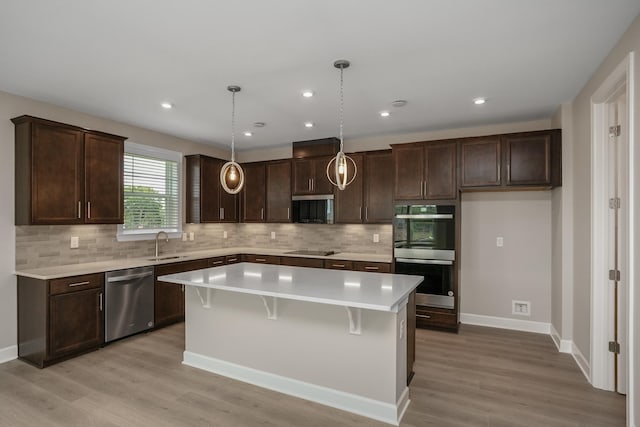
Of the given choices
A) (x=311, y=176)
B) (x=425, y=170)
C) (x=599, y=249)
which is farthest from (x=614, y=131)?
(x=311, y=176)

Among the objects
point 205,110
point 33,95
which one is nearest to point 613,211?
point 205,110

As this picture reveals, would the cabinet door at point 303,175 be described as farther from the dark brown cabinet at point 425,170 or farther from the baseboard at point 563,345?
the baseboard at point 563,345

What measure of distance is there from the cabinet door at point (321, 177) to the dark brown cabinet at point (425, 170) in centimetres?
117

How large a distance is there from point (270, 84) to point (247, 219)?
130 inches

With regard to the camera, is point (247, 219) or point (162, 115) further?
point (247, 219)

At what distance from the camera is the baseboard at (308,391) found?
253 centimetres

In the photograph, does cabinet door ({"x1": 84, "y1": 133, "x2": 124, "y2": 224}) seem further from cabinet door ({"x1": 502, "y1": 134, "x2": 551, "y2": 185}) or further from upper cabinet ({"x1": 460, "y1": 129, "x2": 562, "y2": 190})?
cabinet door ({"x1": 502, "y1": 134, "x2": 551, "y2": 185})

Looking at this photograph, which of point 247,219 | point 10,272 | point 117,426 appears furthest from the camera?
point 247,219

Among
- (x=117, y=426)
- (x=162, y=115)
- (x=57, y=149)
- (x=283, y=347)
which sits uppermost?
(x=162, y=115)

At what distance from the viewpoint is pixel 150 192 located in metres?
4.98

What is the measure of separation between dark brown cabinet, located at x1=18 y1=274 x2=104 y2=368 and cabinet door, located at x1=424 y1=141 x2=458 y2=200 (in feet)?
13.2

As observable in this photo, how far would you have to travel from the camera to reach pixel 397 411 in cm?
250

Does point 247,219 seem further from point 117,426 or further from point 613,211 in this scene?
point 613,211

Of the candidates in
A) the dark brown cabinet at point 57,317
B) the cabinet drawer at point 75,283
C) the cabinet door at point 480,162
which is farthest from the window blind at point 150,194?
the cabinet door at point 480,162
